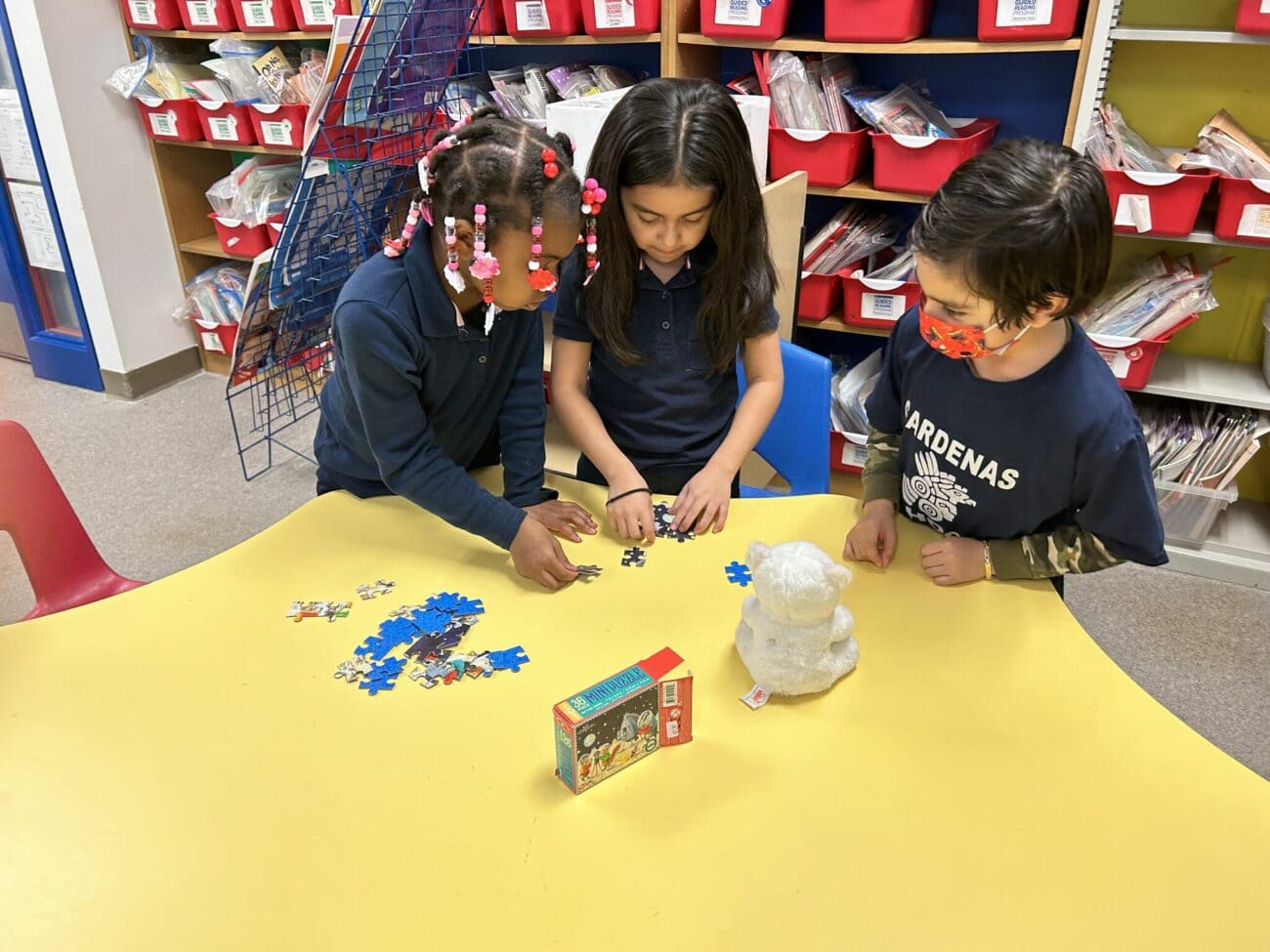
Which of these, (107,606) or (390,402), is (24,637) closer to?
(107,606)

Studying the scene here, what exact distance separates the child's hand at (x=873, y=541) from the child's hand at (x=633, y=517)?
0.28m

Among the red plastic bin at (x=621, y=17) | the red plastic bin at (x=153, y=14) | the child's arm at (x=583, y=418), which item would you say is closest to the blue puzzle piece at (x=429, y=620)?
the child's arm at (x=583, y=418)

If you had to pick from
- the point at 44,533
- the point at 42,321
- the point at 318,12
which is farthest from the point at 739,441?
the point at 42,321

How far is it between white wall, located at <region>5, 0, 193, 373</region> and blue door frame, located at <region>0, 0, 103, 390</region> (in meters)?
0.04

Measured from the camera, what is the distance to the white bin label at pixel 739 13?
8.21 ft

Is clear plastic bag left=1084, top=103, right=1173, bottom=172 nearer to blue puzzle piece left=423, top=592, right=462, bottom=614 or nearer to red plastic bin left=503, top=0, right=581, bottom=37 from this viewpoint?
red plastic bin left=503, top=0, right=581, bottom=37

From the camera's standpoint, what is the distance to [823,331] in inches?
126

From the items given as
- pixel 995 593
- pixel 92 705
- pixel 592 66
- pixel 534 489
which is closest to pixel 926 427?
pixel 995 593

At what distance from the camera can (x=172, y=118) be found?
3.48 m

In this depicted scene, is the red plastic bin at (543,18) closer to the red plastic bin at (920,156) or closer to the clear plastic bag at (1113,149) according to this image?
the red plastic bin at (920,156)

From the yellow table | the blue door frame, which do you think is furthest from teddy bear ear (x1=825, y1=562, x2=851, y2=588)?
the blue door frame

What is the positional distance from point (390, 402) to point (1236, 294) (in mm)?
2431

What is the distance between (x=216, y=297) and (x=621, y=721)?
134 inches

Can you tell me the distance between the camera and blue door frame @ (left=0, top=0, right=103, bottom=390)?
3602 millimetres
